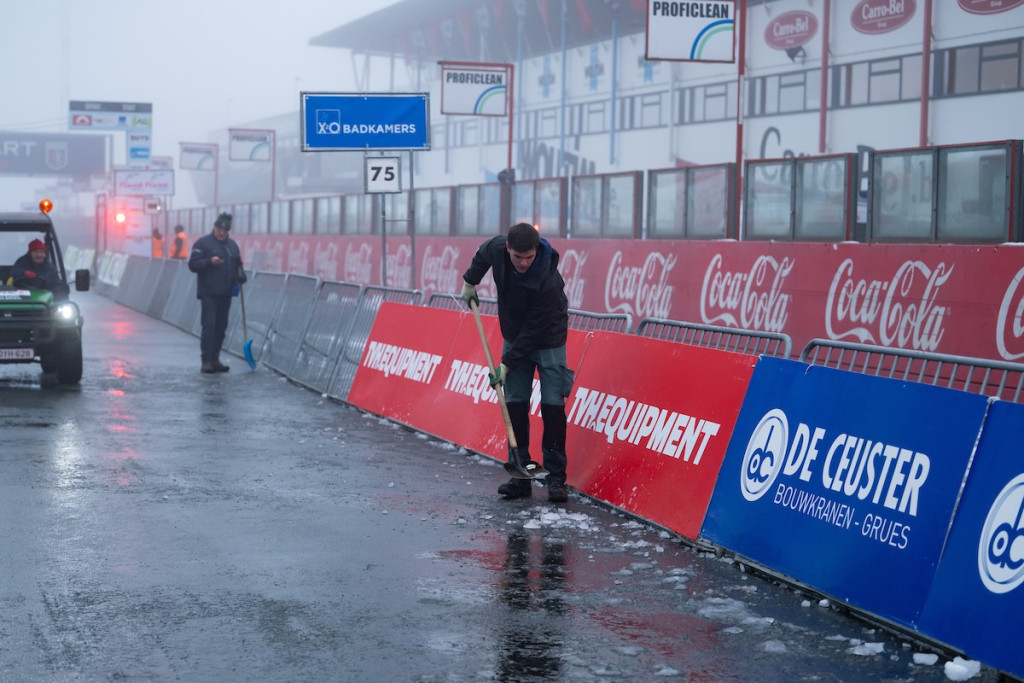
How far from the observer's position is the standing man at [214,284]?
16.8 meters

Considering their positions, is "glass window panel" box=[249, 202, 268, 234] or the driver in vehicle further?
"glass window panel" box=[249, 202, 268, 234]

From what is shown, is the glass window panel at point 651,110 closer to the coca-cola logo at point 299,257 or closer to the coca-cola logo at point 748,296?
the coca-cola logo at point 299,257

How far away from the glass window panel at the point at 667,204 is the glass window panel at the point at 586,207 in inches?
63.7

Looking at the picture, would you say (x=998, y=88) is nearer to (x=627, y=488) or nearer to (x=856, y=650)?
(x=627, y=488)

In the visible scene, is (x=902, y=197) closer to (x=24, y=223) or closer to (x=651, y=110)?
(x=24, y=223)

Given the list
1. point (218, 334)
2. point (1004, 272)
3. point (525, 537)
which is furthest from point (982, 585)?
point (218, 334)

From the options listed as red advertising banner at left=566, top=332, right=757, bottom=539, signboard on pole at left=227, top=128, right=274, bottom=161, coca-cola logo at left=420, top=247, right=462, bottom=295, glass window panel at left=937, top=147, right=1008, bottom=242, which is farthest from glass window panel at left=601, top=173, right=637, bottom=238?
signboard on pole at left=227, top=128, right=274, bottom=161

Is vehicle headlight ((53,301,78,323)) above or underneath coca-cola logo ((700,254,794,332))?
underneath

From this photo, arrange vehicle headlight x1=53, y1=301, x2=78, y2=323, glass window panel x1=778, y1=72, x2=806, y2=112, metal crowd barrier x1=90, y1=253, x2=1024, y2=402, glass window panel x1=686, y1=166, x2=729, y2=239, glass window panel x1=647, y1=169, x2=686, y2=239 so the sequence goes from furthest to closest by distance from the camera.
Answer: glass window panel x1=778, y1=72, x2=806, y2=112
glass window panel x1=647, y1=169, x2=686, y2=239
glass window panel x1=686, y1=166, x2=729, y2=239
vehicle headlight x1=53, y1=301, x2=78, y2=323
metal crowd barrier x1=90, y1=253, x2=1024, y2=402

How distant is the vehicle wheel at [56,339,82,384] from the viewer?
1488cm

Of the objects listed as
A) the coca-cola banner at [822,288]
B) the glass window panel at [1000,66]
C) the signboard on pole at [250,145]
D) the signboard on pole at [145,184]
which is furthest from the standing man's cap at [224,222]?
the signboard on pole at [250,145]

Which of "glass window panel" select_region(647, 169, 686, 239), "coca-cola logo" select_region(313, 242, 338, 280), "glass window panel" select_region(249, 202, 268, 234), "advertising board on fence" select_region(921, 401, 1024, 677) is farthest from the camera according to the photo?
"glass window panel" select_region(249, 202, 268, 234)

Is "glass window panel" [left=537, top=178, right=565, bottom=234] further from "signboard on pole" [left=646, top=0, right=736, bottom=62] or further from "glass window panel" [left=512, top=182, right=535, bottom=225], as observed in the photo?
"signboard on pole" [left=646, top=0, right=736, bottom=62]

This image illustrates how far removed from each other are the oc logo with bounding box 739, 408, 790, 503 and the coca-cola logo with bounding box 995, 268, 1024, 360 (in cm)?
511
